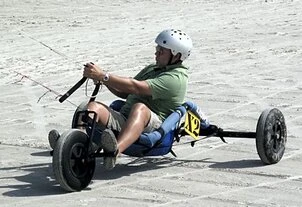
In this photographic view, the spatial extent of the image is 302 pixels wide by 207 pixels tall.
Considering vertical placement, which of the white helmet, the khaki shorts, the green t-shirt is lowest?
the khaki shorts

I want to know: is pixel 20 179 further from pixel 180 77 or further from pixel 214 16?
pixel 214 16

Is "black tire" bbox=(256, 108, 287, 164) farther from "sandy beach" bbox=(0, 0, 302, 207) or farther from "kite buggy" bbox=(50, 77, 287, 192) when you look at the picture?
"sandy beach" bbox=(0, 0, 302, 207)

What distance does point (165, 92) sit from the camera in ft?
23.1

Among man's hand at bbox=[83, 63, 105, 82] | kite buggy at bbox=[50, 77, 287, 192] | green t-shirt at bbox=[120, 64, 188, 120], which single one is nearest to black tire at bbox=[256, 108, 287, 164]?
kite buggy at bbox=[50, 77, 287, 192]

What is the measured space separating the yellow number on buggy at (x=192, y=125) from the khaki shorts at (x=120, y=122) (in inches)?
12.3

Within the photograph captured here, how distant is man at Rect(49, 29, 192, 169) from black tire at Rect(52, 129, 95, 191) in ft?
0.45

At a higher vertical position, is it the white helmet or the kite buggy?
the white helmet

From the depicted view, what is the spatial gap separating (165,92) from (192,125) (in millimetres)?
435

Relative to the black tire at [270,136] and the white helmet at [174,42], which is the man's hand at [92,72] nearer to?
the white helmet at [174,42]

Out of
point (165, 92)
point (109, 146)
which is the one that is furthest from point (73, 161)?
point (165, 92)

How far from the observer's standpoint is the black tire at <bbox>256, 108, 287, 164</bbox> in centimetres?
710

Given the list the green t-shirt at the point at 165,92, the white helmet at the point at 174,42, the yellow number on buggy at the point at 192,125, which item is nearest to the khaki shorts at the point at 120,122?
the green t-shirt at the point at 165,92

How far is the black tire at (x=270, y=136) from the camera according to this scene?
710 centimetres

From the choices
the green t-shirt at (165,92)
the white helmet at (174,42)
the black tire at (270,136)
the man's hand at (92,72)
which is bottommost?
the black tire at (270,136)
